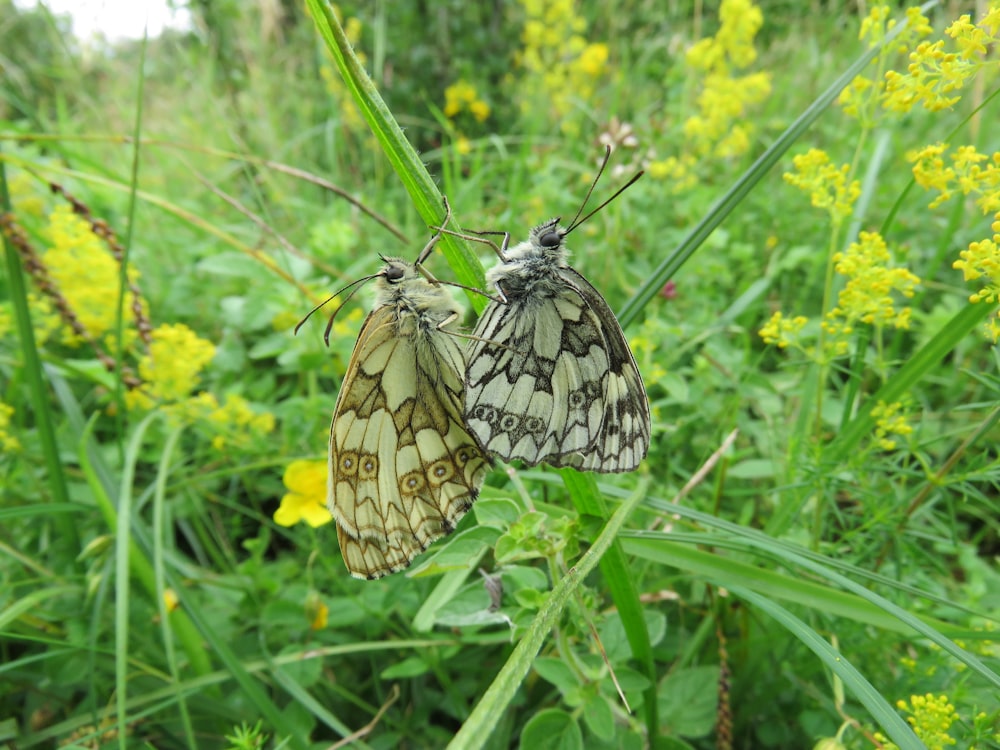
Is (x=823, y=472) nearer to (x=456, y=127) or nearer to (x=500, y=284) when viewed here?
(x=500, y=284)

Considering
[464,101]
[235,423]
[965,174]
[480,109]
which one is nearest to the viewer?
[965,174]

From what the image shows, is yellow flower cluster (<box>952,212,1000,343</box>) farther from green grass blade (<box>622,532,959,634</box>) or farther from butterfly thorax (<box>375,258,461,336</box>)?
butterfly thorax (<box>375,258,461,336</box>)

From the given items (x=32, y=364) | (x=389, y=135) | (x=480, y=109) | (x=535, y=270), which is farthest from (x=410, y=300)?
(x=480, y=109)

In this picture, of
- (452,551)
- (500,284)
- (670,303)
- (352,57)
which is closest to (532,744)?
(452,551)

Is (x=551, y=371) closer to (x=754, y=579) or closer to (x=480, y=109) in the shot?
(x=754, y=579)

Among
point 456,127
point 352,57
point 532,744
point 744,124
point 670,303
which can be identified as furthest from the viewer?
point 456,127

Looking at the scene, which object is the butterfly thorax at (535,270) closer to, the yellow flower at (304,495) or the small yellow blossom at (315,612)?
the yellow flower at (304,495)
